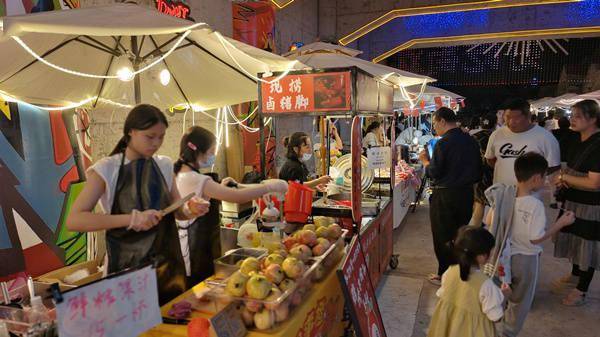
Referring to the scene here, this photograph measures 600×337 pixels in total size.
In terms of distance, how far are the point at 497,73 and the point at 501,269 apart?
1696 centimetres

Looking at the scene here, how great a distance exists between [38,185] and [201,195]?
235 centimetres

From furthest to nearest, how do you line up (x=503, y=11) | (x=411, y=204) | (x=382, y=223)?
(x=503, y=11) < (x=411, y=204) < (x=382, y=223)

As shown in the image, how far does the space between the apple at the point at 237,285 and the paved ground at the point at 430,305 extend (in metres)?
2.16

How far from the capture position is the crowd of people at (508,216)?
2.68 metres

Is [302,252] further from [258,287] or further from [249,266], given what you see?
[258,287]

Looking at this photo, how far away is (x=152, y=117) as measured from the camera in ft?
6.86

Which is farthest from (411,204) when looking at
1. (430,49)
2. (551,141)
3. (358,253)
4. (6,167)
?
(430,49)

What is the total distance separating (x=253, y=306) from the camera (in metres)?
2.13

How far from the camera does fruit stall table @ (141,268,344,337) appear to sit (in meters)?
2.09

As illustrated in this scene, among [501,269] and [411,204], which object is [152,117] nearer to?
[501,269]

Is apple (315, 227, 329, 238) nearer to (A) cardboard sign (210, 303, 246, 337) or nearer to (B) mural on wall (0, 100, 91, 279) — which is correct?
(A) cardboard sign (210, 303, 246, 337)

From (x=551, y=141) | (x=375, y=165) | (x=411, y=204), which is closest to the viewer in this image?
(x=551, y=141)

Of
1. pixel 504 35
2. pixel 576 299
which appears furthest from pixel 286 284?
pixel 504 35

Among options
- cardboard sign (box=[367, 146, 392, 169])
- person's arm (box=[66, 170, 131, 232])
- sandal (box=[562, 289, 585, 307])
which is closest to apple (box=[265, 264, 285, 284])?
person's arm (box=[66, 170, 131, 232])
